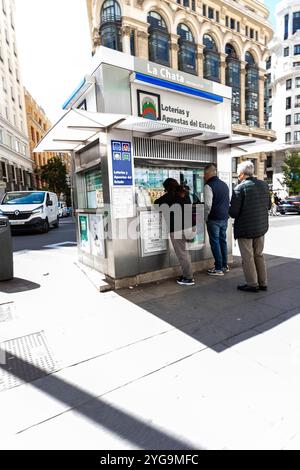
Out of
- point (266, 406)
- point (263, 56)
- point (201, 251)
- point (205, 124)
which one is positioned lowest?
point (266, 406)

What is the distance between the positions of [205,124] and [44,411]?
5449 mm

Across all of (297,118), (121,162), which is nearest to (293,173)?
(297,118)

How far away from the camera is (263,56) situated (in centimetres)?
4016

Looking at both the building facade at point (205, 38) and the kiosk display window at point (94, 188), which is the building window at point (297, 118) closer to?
the building facade at point (205, 38)

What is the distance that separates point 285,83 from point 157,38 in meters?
37.1

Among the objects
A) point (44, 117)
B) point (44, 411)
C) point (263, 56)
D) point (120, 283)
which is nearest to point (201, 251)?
point (120, 283)

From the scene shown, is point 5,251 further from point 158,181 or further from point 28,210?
point 28,210

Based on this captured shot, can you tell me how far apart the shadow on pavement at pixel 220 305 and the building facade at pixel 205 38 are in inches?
1229

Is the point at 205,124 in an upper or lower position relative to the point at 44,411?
upper

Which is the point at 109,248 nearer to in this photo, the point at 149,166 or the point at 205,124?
the point at 149,166

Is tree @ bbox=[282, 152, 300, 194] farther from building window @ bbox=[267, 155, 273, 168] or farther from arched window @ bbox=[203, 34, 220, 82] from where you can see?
building window @ bbox=[267, 155, 273, 168]

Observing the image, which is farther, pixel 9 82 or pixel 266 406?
pixel 9 82

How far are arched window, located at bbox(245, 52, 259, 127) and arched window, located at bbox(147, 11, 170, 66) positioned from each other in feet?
45.6

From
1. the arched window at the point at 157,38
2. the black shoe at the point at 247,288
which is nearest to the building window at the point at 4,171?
the arched window at the point at 157,38
